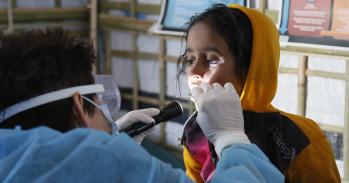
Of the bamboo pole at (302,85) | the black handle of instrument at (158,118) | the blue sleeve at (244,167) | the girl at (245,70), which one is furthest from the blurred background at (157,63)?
the blue sleeve at (244,167)

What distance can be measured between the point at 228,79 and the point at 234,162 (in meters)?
0.40

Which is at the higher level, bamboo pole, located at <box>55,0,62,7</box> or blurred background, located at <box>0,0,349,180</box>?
bamboo pole, located at <box>55,0,62,7</box>

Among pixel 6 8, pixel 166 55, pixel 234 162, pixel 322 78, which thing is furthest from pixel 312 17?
pixel 6 8

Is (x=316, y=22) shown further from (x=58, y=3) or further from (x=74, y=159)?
(x=58, y=3)

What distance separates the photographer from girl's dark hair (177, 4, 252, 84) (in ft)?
3.98

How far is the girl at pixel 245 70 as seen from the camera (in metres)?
1.15

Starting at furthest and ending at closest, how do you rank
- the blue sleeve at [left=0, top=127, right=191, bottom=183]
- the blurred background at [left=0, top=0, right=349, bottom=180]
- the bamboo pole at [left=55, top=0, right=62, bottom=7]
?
the bamboo pole at [left=55, top=0, right=62, bottom=7] < the blurred background at [left=0, top=0, right=349, bottom=180] < the blue sleeve at [left=0, top=127, right=191, bottom=183]

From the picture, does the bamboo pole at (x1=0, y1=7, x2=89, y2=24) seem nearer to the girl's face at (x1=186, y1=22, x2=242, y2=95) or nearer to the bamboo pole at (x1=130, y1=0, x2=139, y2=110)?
the bamboo pole at (x1=130, y1=0, x2=139, y2=110)

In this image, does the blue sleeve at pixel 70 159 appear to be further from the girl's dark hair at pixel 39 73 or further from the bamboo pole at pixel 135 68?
the bamboo pole at pixel 135 68

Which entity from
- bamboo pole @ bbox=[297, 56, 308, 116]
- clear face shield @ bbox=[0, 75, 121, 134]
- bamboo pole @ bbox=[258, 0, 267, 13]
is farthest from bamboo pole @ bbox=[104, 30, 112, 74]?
clear face shield @ bbox=[0, 75, 121, 134]

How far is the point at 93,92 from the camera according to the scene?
0.84 metres

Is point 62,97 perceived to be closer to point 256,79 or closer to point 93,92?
point 93,92

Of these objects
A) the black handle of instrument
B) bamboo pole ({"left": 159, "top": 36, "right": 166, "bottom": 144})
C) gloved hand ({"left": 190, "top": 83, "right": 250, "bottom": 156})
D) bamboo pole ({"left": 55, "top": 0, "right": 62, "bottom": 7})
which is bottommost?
bamboo pole ({"left": 159, "top": 36, "right": 166, "bottom": 144})

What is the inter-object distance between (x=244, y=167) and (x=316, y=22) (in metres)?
1.47
